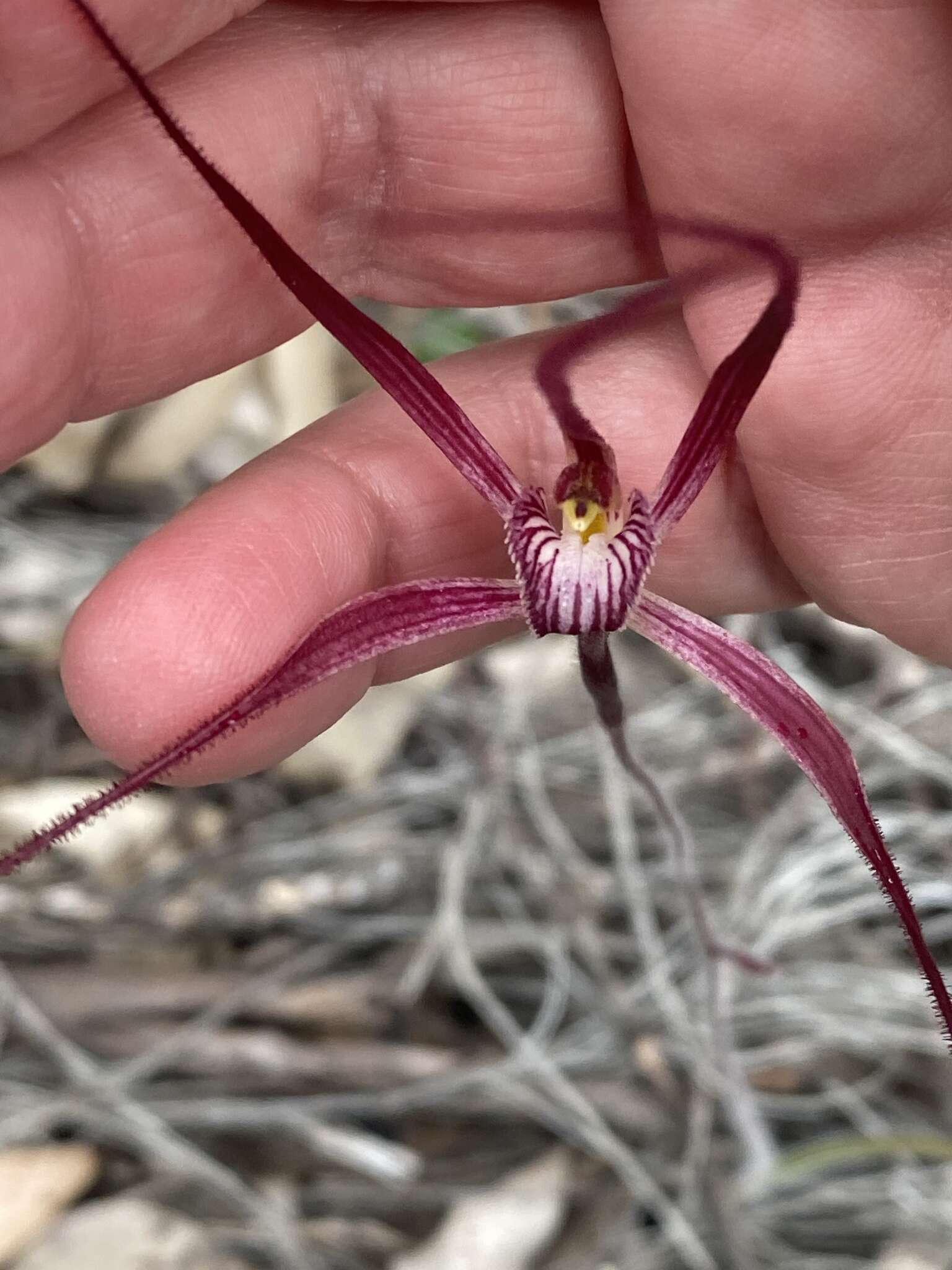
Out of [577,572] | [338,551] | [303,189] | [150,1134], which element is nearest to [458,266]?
[303,189]

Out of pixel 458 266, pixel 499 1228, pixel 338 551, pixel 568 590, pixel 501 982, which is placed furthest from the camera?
pixel 501 982

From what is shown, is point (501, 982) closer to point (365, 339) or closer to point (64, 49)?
point (365, 339)

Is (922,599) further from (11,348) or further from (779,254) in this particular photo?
(11,348)

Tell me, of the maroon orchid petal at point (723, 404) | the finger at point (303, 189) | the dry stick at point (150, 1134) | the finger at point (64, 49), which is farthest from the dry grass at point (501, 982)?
the finger at point (64, 49)

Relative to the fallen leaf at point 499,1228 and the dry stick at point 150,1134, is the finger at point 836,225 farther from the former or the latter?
the dry stick at point 150,1134

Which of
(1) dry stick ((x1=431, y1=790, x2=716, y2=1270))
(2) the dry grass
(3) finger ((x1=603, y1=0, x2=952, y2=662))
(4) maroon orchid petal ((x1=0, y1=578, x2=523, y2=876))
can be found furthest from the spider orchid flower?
(1) dry stick ((x1=431, y1=790, x2=716, y2=1270))

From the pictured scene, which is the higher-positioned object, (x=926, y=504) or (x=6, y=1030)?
(x=926, y=504)

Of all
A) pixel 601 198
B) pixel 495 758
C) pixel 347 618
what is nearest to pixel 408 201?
pixel 601 198
